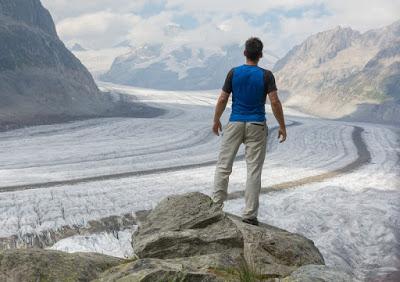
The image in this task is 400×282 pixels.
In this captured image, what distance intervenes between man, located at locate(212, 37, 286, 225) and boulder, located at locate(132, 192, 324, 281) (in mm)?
357

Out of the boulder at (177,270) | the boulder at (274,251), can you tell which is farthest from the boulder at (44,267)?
the boulder at (274,251)

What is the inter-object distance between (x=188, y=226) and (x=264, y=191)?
7.51 meters

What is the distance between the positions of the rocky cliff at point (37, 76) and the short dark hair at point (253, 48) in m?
43.2

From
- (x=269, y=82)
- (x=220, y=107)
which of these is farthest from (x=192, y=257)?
(x=269, y=82)

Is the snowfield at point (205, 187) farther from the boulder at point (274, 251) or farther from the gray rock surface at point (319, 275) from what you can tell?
the gray rock surface at point (319, 275)

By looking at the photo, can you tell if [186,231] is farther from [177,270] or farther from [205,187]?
[205,187]

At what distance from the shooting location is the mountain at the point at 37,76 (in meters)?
57.9

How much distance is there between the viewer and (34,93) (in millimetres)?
63188

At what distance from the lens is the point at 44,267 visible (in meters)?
5.14

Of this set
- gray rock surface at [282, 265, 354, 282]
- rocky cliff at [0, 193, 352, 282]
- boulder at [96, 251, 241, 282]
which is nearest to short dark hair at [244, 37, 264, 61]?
rocky cliff at [0, 193, 352, 282]

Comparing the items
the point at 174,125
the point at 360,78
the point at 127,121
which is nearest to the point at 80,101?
the point at 127,121

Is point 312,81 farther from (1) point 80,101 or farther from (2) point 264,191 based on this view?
(2) point 264,191

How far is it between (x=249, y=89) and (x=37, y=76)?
6618cm

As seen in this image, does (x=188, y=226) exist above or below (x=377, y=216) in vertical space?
above
